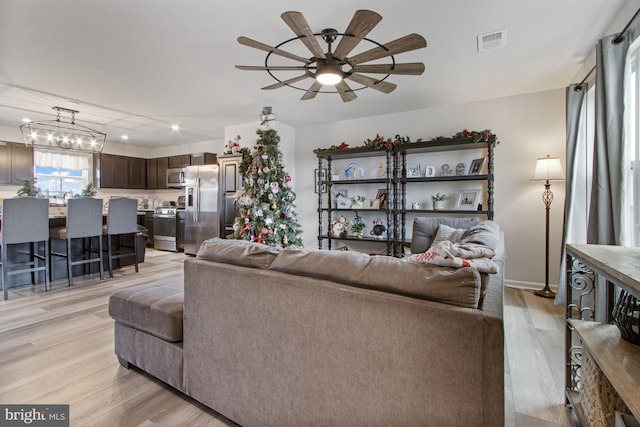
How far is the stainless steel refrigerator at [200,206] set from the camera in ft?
18.7

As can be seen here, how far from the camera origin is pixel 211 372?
1518 mm

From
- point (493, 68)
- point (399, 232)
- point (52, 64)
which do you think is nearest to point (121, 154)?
point (52, 64)

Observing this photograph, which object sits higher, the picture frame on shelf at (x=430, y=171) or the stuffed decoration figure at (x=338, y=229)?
the picture frame on shelf at (x=430, y=171)

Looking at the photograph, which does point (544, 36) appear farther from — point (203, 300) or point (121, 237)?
point (121, 237)

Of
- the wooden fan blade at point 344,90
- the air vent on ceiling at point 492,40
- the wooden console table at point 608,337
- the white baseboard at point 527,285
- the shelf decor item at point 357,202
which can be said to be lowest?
the white baseboard at point 527,285

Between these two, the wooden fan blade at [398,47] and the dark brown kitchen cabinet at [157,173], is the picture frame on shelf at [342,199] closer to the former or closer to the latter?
the wooden fan blade at [398,47]

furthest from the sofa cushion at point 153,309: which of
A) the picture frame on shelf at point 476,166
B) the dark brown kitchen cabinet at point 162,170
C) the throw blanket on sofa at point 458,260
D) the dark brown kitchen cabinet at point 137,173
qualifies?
the dark brown kitchen cabinet at point 137,173

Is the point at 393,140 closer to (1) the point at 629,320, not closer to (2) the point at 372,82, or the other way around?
(2) the point at 372,82

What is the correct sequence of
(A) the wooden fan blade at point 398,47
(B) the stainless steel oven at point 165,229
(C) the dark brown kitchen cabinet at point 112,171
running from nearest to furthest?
(A) the wooden fan blade at point 398,47
(B) the stainless steel oven at point 165,229
(C) the dark brown kitchen cabinet at point 112,171

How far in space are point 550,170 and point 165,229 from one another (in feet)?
22.7

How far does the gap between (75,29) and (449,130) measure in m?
4.33

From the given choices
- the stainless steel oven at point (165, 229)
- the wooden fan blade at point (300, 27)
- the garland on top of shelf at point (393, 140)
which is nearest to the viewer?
the wooden fan blade at point (300, 27)

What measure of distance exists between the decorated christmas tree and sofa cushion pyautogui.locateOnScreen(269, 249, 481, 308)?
2852 millimetres

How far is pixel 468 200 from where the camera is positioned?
13.7 ft
